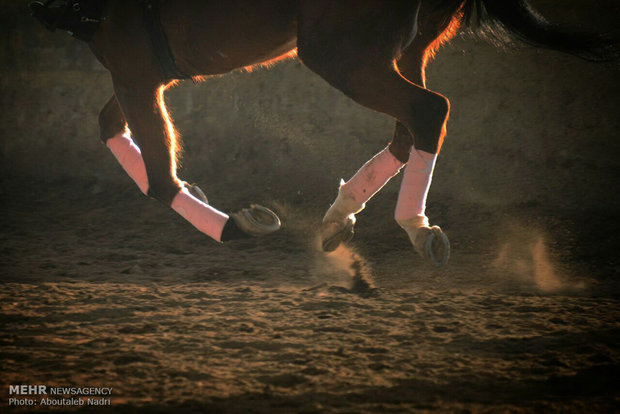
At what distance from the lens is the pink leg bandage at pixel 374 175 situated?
3121mm

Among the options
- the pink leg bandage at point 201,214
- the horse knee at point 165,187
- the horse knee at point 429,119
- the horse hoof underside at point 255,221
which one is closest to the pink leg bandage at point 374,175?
the horse knee at point 429,119

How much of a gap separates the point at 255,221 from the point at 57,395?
54.8 inches

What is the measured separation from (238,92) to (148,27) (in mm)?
2431

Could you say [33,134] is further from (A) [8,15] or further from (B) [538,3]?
(B) [538,3]

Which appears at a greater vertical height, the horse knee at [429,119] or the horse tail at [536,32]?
the horse tail at [536,32]

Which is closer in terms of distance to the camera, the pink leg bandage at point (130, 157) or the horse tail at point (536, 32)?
the horse tail at point (536, 32)

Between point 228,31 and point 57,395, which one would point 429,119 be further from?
point 57,395

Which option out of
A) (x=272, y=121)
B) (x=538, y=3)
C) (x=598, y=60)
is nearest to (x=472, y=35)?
(x=538, y=3)

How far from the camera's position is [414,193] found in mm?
2957

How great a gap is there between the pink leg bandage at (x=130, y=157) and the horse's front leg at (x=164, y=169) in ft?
0.30

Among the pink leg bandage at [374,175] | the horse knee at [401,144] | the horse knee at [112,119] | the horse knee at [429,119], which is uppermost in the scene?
the horse knee at [112,119]

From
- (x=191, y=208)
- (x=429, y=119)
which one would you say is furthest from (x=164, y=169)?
(x=429, y=119)

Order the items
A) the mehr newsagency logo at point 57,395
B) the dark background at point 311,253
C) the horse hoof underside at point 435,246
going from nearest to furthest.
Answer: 1. the mehr newsagency logo at point 57,395
2. the dark background at point 311,253
3. the horse hoof underside at point 435,246

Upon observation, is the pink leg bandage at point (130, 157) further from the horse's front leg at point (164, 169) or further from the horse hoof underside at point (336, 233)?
the horse hoof underside at point (336, 233)
